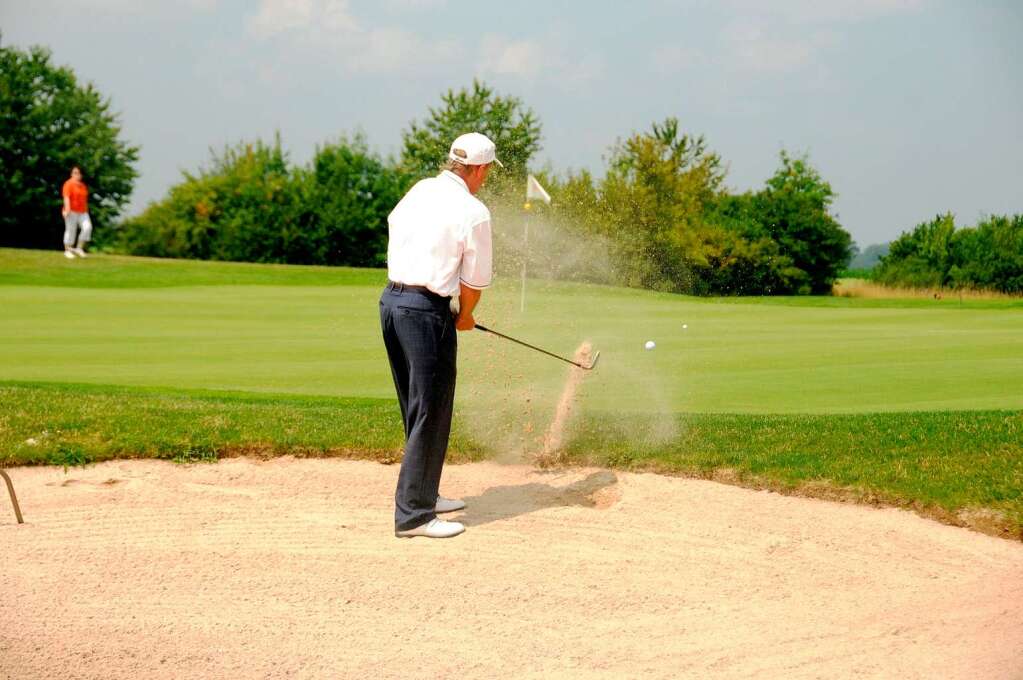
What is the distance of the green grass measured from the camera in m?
7.11

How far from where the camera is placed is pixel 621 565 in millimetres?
5258

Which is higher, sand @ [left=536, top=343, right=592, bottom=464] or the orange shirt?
the orange shirt

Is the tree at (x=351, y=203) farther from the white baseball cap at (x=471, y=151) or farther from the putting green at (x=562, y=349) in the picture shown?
the white baseball cap at (x=471, y=151)

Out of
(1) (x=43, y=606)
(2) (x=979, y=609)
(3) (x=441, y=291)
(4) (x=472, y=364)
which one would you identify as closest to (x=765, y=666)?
(2) (x=979, y=609)

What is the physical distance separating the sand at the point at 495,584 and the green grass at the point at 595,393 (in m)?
0.56

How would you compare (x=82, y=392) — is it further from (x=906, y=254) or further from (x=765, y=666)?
(x=906, y=254)

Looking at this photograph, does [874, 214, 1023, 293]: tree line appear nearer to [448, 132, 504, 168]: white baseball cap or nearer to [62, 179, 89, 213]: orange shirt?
[62, 179, 89, 213]: orange shirt

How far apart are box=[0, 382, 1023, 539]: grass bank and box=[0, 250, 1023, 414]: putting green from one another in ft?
3.40

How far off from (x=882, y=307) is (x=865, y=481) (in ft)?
64.4

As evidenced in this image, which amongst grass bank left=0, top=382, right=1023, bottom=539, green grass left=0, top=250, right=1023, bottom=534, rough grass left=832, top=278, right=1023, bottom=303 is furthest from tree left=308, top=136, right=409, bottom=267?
grass bank left=0, top=382, right=1023, bottom=539

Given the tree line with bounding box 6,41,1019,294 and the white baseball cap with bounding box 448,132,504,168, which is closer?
the white baseball cap with bounding box 448,132,504,168

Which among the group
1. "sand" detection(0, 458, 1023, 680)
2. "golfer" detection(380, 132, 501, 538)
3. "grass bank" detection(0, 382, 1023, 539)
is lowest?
"sand" detection(0, 458, 1023, 680)

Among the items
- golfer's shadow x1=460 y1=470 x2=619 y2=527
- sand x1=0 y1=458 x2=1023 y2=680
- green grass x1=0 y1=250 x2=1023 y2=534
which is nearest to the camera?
sand x1=0 y1=458 x2=1023 y2=680

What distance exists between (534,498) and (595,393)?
3.39 metres
